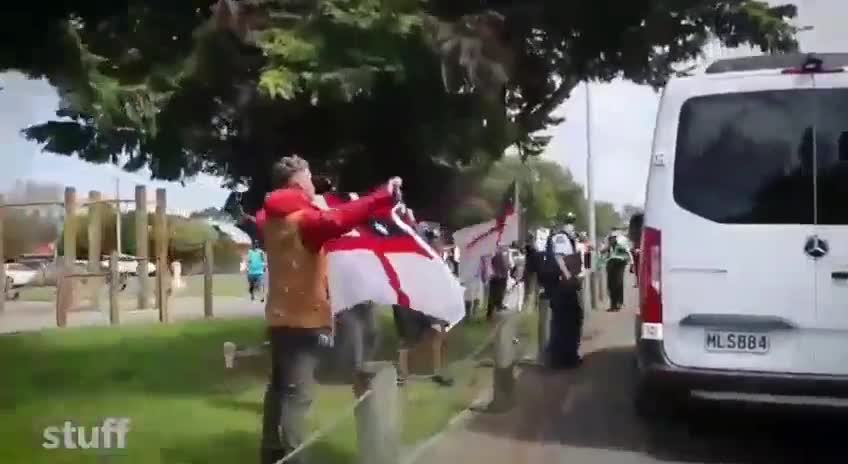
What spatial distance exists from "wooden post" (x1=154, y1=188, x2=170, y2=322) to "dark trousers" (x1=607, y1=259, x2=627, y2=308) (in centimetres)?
703

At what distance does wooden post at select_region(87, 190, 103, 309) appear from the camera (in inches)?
382

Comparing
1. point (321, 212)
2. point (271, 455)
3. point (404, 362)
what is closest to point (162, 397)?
point (404, 362)

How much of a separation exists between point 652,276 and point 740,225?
22.6 inches

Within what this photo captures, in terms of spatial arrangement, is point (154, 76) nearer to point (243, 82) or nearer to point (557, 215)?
point (243, 82)

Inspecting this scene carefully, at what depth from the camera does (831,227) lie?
645cm

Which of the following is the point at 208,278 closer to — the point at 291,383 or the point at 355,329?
the point at 355,329

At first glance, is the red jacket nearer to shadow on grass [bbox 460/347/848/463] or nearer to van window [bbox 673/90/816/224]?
van window [bbox 673/90/816/224]

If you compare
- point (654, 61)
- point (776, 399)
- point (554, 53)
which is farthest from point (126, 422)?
point (654, 61)

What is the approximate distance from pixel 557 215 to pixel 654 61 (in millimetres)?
1776

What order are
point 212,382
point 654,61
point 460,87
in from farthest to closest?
point 654,61
point 212,382
point 460,87

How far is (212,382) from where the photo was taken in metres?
10.1

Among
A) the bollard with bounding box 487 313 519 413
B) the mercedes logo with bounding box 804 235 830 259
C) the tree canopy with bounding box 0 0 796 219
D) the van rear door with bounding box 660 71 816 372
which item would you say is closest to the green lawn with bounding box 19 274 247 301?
the tree canopy with bounding box 0 0 796 219

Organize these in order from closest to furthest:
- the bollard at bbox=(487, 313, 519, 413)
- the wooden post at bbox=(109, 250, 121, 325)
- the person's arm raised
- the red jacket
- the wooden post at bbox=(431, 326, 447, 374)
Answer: the person's arm raised < the red jacket < the bollard at bbox=(487, 313, 519, 413) < the wooden post at bbox=(431, 326, 447, 374) < the wooden post at bbox=(109, 250, 121, 325)

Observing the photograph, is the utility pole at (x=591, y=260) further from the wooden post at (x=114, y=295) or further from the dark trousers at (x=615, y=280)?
the wooden post at (x=114, y=295)
